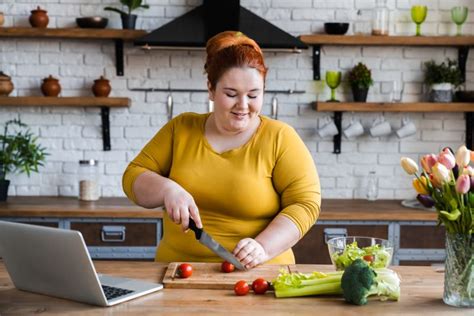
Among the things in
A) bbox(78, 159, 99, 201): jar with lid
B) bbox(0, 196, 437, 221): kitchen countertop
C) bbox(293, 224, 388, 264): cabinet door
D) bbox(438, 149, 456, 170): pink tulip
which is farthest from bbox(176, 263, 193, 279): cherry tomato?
bbox(78, 159, 99, 201): jar with lid

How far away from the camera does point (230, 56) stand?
246cm

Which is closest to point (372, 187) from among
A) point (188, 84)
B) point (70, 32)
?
point (188, 84)

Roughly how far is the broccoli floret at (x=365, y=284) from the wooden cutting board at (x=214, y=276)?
1.01 feet

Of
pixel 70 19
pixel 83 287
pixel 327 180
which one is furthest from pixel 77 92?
pixel 83 287

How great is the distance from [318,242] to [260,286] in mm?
2054

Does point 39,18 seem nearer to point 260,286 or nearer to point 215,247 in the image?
point 215,247

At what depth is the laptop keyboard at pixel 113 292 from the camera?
6.46 feet

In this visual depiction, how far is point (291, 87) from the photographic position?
→ 4.55 meters

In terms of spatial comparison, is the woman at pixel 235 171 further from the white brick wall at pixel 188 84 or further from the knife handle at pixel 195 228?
the white brick wall at pixel 188 84

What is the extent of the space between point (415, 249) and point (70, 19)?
8.12 ft

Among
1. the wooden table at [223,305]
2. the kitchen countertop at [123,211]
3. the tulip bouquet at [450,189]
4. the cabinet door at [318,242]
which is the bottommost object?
the cabinet door at [318,242]

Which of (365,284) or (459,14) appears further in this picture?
(459,14)

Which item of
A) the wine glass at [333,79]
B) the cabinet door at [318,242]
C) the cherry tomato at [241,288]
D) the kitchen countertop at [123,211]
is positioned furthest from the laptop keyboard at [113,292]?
the wine glass at [333,79]

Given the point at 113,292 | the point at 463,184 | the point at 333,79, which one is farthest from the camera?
the point at 333,79
